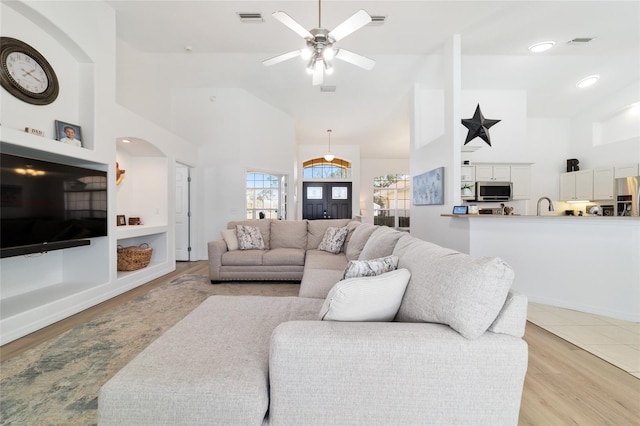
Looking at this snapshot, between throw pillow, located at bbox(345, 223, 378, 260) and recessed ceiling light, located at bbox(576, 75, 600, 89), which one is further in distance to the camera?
recessed ceiling light, located at bbox(576, 75, 600, 89)

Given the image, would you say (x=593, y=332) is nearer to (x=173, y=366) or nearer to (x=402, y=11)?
(x=173, y=366)

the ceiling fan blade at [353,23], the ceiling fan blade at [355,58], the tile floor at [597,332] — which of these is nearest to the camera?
the tile floor at [597,332]

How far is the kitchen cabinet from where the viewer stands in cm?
578

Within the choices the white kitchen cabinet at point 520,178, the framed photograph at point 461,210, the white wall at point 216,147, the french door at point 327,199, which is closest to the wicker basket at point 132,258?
the white wall at point 216,147

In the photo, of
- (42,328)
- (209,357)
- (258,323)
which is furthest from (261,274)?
(209,357)

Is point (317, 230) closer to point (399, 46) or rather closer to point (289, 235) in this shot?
point (289, 235)

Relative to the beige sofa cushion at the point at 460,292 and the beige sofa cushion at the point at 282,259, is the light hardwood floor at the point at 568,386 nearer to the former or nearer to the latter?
the beige sofa cushion at the point at 460,292

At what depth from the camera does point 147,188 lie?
180 inches

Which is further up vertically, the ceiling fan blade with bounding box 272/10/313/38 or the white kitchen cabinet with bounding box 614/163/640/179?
the ceiling fan blade with bounding box 272/10/313/38

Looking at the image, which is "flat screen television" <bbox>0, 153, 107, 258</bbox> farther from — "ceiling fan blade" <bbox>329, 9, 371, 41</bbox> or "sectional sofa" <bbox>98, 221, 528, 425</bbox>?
"ceiling fan blade" <bbox>329, 9, 371, 41</bbox>

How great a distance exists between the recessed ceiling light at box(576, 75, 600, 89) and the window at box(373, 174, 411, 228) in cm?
515

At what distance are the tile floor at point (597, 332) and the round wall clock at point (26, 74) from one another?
17.6 ft

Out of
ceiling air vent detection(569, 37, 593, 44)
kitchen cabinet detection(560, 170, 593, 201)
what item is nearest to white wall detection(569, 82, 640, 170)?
kitchen cabinet detection(560, 170, 593, 201)

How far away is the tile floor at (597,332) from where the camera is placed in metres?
1.99
